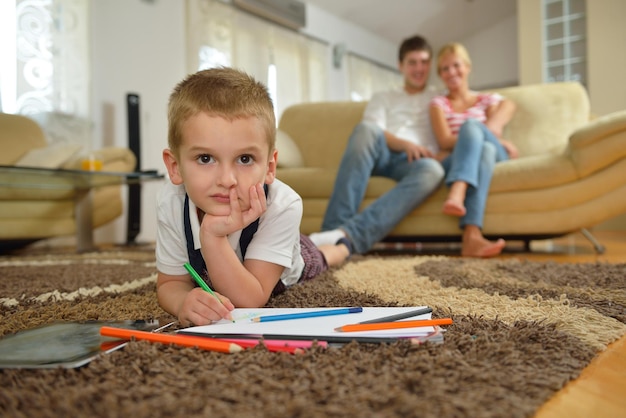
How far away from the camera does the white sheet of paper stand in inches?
21.6

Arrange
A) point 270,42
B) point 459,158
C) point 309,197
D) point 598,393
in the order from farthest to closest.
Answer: point 270,42 < point 309,197 < point 459,158 < point 598,393

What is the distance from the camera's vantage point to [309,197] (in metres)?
2.16

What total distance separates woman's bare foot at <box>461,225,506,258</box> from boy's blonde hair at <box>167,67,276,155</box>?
115 cm

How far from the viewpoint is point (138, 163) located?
3.04 m

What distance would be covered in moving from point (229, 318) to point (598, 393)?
422mm

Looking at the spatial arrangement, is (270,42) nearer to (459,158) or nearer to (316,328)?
(459,158)

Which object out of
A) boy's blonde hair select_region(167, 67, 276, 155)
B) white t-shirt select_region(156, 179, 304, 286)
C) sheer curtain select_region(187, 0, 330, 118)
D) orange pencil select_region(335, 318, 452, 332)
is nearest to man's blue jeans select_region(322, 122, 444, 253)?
white t-shirt select_region(156, 179, 304, 286)

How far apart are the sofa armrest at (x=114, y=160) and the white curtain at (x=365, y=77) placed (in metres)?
3.15

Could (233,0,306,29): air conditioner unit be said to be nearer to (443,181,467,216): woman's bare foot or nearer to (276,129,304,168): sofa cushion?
(276,129,304,168): sofa cushion

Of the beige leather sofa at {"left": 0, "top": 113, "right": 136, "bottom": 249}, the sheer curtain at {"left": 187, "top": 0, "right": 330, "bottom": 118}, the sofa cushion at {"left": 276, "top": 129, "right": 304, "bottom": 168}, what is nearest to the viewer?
the beige leather sofa at {"left": 0, "top": 113, "right": 136, "bottom": 249}

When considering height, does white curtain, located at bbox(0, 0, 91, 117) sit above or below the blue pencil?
above

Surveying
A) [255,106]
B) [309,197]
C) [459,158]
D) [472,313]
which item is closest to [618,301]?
[472,313]

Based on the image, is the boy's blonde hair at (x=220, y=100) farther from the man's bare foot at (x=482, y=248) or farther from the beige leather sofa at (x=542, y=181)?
the beige leather sofa at (x=542, y=181)

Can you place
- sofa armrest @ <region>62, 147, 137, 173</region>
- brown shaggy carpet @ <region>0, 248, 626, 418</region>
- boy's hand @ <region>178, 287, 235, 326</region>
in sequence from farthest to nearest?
sofa armrest @ <region>62, 147, 137, 173</region>
boy's hand @ <region>178, 287, 235, 326</region>
brown shaggy carpet @ <region>0, 248, 626, 418</region>
